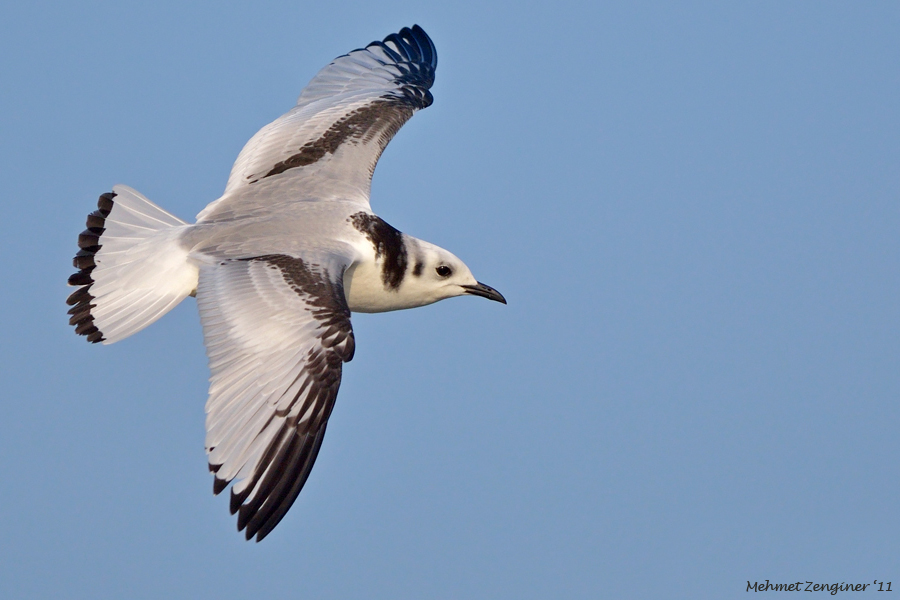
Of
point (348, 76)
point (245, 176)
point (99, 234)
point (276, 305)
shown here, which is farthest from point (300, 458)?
point (348, 76)

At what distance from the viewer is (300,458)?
20.8ft

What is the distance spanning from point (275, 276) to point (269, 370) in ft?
2.57

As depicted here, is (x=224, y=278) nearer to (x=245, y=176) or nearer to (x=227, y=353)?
(x=227, y=353)

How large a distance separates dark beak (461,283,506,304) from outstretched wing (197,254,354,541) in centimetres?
195

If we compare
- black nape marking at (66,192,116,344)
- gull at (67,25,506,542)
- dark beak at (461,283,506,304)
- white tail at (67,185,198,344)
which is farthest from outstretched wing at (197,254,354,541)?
dark beak at (461,283,506,304)

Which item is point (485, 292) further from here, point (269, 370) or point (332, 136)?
point (269, 370)

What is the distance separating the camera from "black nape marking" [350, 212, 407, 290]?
816 cm

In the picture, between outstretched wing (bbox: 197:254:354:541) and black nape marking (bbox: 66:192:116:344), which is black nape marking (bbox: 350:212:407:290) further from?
black nape marking (bbox: 66:192:116:344)

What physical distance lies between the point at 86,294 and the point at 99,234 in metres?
0.58

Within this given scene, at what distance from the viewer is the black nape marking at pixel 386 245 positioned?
8.16 meters

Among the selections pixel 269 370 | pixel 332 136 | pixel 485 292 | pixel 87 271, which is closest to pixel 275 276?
pixel 269 370

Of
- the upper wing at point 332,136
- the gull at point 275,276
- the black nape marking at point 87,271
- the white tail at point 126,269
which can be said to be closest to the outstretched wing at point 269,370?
the gull at point 275,276

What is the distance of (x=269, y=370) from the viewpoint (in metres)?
6.57

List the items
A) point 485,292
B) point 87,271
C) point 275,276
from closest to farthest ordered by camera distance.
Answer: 1. point 275,276
2. point 87,271
3. point 485,292
